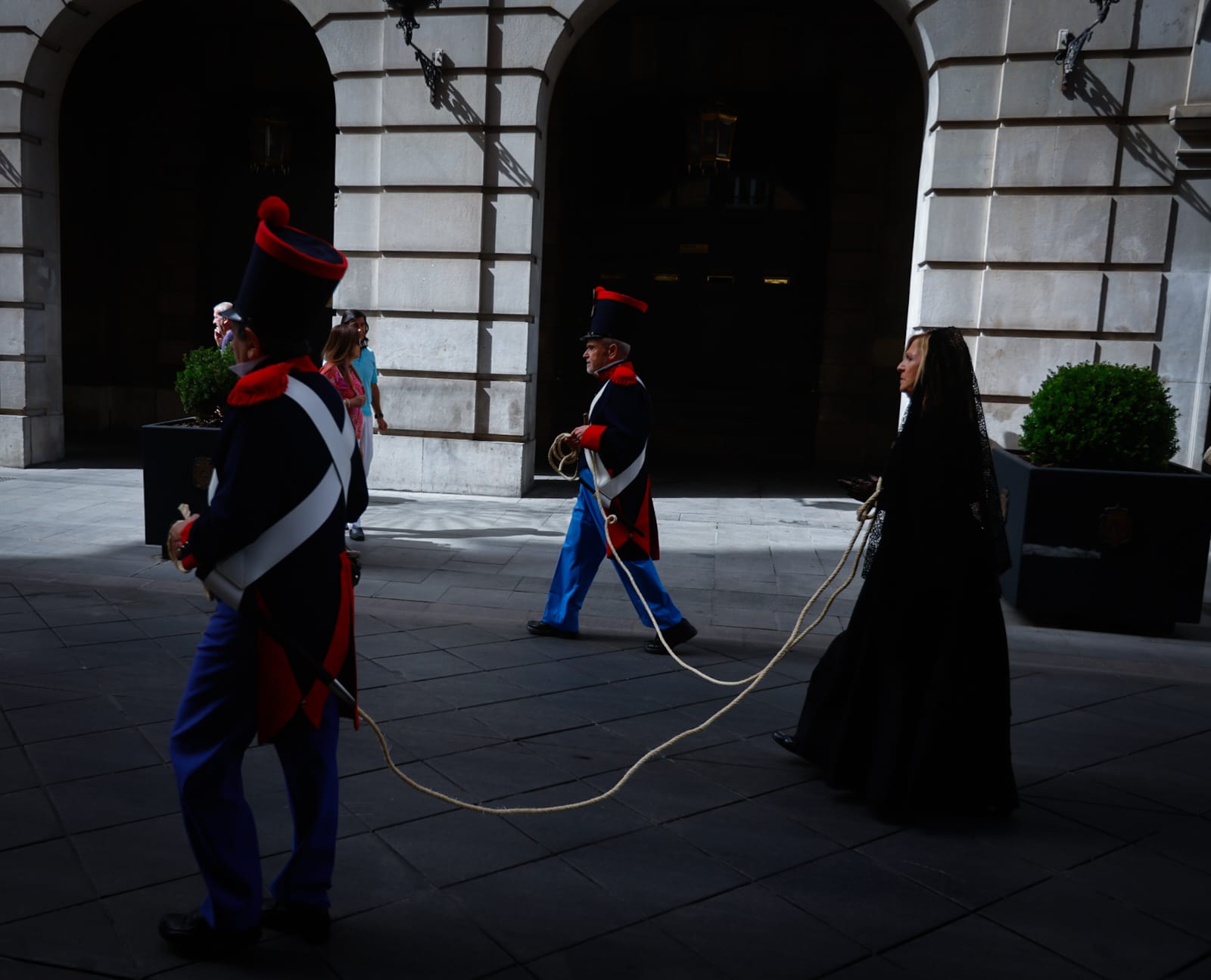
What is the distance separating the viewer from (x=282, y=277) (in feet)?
9.61

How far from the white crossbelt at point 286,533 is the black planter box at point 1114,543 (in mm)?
5155

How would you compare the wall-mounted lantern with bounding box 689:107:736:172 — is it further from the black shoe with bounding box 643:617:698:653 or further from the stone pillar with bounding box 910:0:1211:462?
the black shoe with bounding box 643:617:698:653

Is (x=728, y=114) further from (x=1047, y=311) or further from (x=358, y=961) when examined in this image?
(x=358, y=961)

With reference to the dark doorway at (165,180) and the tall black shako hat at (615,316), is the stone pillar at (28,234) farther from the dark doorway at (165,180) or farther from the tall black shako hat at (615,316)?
the tall black shako hat at (615,316)

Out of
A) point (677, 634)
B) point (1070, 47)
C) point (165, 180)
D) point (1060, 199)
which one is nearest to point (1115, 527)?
point (677, 634)

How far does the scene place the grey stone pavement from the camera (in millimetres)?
3148

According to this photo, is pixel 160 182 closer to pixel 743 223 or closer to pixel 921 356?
pixel 743 223

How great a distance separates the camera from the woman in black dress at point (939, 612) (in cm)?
407

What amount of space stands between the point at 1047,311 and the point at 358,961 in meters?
9.40

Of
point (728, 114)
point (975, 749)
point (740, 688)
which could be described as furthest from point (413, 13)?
point (975, 749)

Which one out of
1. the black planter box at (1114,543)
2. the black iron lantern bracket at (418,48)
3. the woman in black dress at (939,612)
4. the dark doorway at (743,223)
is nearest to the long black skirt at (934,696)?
the woman in black dress at (939,612)

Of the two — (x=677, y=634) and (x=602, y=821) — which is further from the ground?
(x=677, y=634)

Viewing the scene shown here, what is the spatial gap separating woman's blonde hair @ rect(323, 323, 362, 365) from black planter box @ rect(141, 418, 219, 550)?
1.02 metres

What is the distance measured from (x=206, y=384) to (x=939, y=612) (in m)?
5.83
